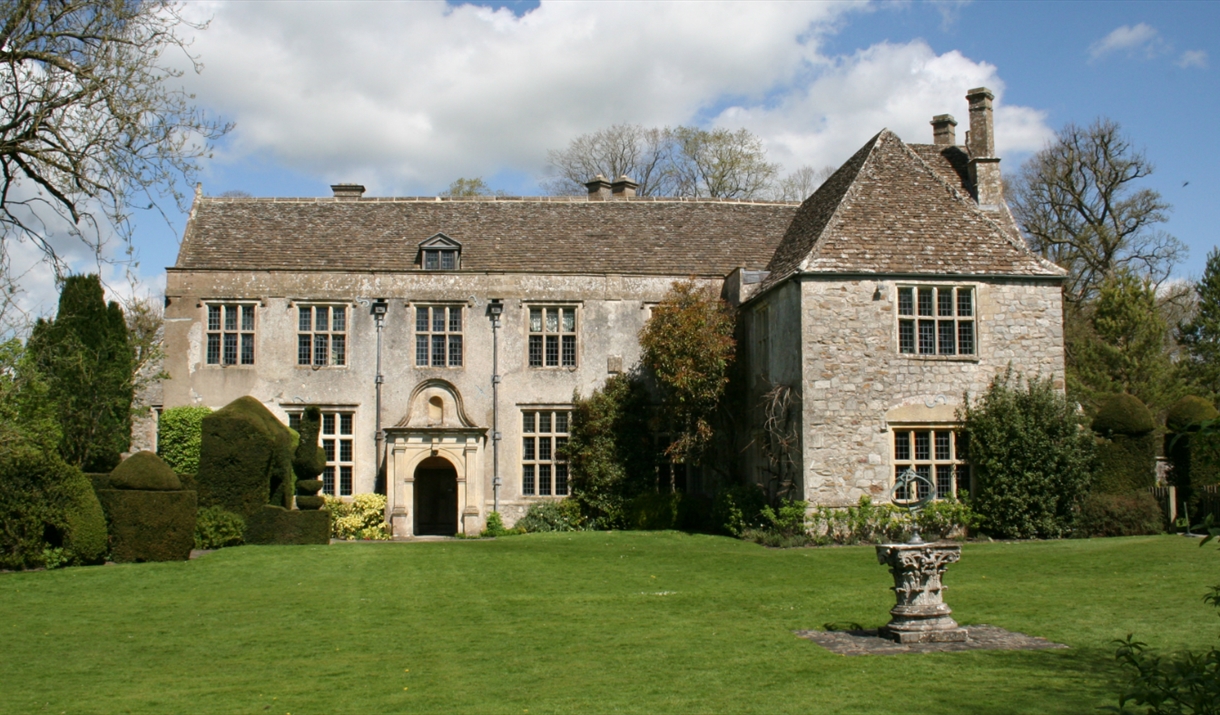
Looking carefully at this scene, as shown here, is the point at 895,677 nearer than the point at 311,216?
Yes

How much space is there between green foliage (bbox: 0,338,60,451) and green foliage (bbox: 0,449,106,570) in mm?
403

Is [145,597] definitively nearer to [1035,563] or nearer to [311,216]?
[1035,563]

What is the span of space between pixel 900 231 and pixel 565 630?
45.7 ft

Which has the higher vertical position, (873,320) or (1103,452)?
(873,320)

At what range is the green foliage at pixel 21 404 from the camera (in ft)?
48.4

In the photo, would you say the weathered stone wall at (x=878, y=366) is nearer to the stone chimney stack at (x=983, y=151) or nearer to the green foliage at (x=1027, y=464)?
the green foliage at (x=1027, y=464)

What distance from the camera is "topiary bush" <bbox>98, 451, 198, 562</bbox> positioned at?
18.4 meters

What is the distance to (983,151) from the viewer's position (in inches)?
1008

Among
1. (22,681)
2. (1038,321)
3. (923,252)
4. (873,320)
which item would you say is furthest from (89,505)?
(1038,321)

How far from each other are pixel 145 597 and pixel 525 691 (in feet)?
27.0

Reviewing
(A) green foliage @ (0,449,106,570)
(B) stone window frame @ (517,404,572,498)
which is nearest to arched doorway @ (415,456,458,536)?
(B) stone window frame @ (517,404,572,498)

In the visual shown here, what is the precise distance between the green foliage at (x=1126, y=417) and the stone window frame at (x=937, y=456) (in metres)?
3.44

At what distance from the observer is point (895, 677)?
29.3 feet

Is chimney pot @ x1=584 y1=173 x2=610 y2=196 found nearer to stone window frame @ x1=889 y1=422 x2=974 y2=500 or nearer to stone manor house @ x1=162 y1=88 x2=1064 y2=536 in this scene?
stone manor house @ x1=162 y1=88 x2=1064 y2=536
